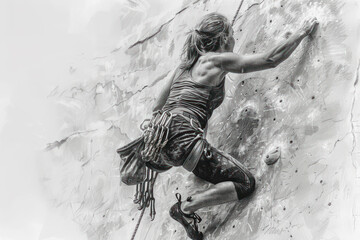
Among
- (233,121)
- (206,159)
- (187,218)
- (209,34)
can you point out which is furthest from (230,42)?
(187,218)

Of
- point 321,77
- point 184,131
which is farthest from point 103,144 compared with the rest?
point 321,77

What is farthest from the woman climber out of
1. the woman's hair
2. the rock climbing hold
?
the rock climbing hold

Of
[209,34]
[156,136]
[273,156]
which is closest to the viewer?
[273,156]

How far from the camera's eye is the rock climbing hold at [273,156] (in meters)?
3.32

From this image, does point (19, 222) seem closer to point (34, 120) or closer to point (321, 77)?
point (34, 120)

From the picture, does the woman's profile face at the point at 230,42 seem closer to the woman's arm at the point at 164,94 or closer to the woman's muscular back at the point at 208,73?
the woman's muscular back at the point at 208,73

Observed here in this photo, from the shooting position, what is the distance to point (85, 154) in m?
4.79

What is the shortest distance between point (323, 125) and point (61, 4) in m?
2.97

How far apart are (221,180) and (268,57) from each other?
615 mm

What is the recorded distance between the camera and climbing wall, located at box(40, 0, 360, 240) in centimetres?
309

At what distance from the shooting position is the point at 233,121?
365 cm

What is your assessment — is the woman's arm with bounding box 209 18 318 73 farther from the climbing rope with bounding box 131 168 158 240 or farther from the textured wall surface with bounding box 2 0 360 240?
the climbing rope with bounding box 131 168 158 240

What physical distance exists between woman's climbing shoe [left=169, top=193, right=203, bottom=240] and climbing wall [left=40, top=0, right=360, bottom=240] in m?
0.05

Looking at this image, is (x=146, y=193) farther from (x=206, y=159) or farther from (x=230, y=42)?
(x=230, y=42)
